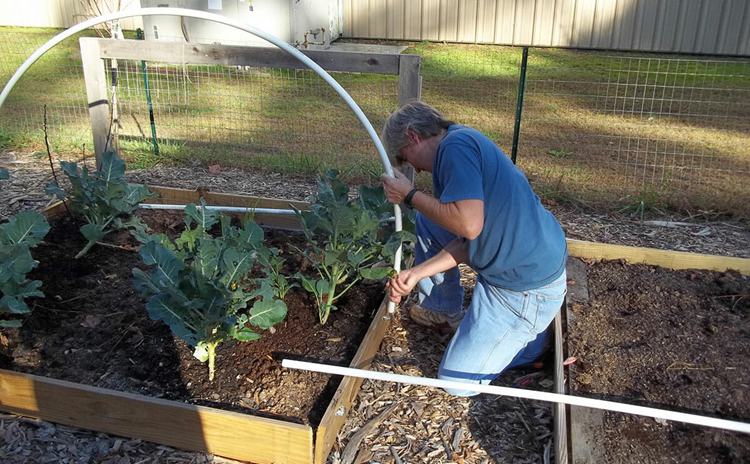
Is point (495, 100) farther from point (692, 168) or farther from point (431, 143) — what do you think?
point (431, 143)

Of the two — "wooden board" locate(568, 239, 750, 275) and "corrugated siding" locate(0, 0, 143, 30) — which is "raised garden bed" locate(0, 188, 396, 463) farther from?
"corrugated siding" locate(0, 0, 143, 30)

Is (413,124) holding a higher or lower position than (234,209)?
higher

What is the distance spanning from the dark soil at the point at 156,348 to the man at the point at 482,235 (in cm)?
48

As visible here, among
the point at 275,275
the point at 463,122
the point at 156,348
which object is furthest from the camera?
the point at 463,122

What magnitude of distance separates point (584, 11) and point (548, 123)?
18.5 ft

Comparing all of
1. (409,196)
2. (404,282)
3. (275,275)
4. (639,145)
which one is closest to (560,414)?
(404,282)

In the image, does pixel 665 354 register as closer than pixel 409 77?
Yes

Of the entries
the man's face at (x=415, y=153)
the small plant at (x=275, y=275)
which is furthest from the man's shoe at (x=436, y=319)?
the man's face at (x=415, y=153)

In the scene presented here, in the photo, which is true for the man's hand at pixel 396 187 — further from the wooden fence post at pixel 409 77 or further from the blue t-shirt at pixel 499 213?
the wooden fence post at pixel 409 77

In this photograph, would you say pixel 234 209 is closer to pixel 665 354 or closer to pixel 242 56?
pixel 242 56

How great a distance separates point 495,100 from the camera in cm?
891

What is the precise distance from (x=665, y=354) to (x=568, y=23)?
10.6 metres

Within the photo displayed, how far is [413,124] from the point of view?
2.96 meters

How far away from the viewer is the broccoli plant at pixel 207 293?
284 cm
